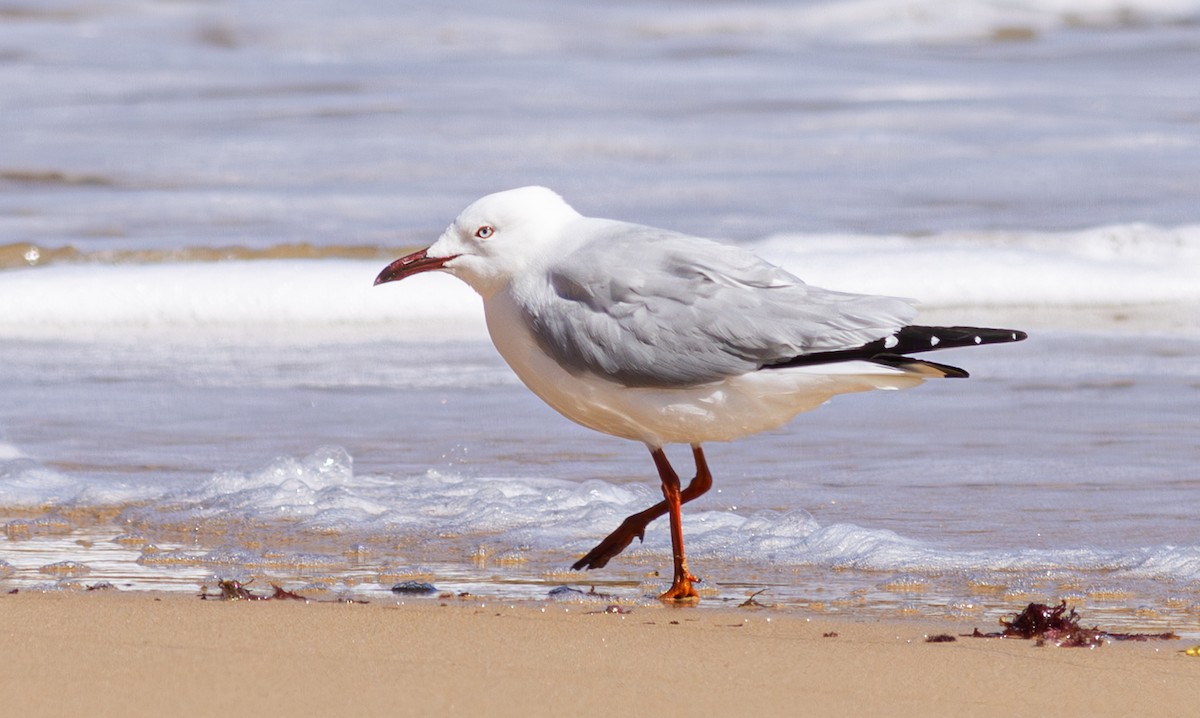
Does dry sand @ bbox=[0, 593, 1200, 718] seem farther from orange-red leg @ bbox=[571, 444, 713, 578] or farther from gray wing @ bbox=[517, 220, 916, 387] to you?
gray wing @ bbox=[517, 220, 916, 387]

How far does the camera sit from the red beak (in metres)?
3.69

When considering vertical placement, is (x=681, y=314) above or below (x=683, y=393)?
above

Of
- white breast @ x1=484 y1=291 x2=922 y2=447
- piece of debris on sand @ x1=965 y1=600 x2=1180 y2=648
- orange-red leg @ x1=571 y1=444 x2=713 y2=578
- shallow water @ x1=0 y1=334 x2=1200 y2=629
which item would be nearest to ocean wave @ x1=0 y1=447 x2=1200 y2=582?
shallow water @ x1=0 y1=334 x2=1200 y2=629

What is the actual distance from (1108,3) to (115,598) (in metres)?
19.1

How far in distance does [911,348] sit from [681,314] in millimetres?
447

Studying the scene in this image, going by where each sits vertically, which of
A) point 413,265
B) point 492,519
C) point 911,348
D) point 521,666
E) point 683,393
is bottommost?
point 521,666

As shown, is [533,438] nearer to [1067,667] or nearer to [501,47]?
[1067,667]

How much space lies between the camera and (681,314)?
11.3ft

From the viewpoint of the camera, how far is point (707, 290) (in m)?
3.47

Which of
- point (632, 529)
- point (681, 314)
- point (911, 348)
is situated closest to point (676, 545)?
point (632, 529)

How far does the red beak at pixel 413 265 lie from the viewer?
3686mm

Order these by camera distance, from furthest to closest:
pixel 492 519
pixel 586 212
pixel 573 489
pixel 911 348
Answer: pixel 586 212 → pixel 573 489 → pixel 492 519 → pixel 911 348

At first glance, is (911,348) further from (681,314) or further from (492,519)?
(492,519)

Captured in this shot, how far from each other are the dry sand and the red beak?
0.79m
